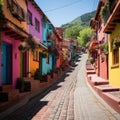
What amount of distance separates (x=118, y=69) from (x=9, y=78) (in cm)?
563

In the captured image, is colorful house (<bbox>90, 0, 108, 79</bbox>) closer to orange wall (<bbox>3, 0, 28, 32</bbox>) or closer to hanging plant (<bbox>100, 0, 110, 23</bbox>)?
hanging plant (<bbox>100, 0, 110, 23</bbox>)

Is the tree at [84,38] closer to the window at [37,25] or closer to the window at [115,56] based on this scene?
the window at [37,25]

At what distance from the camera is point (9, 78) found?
16.5 metres

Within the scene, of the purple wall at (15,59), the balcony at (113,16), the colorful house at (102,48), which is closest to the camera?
the balcony at (113,16)

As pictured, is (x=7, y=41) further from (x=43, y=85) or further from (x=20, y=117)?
(x=43, y=85)

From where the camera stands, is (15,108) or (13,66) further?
(13,66)

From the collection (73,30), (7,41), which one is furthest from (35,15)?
(73,30)

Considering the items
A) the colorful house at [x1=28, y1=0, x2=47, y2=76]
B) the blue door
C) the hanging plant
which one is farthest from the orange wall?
the hanging plant

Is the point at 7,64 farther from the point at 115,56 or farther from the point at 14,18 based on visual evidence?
the point at 115,56

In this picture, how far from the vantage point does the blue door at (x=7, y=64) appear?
16.1m

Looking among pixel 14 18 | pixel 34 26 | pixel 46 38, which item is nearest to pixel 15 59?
pixel 14 18

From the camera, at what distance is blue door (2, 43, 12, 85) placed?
52.9 feet

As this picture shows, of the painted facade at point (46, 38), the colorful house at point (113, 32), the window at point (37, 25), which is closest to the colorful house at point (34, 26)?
the window at point (37, 25)

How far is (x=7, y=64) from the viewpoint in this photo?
1661cm
